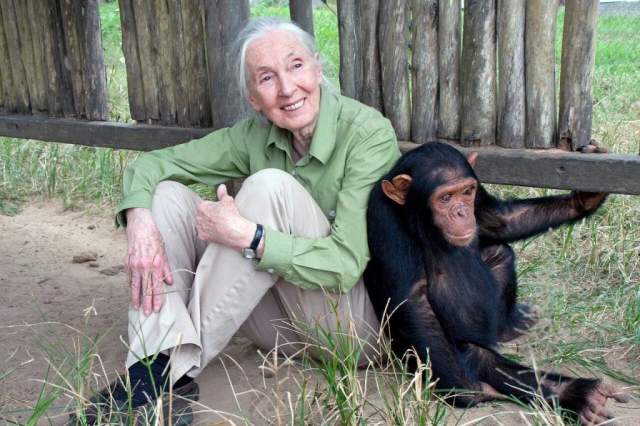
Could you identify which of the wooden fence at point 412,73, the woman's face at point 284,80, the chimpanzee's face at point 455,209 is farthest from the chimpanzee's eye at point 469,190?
the woman's face at point 284,80

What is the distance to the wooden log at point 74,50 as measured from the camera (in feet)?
15.1

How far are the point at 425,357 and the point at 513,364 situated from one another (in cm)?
32

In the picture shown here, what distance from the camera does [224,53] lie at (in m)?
3.88

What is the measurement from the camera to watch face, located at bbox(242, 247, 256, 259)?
2.84 m

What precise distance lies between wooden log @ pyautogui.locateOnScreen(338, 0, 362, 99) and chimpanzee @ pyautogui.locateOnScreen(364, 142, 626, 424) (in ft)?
2.73

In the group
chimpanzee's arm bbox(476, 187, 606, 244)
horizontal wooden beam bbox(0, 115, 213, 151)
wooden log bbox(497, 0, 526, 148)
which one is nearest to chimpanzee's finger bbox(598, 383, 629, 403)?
chimpanzee's arm bbox(476, 187, 606, 244)

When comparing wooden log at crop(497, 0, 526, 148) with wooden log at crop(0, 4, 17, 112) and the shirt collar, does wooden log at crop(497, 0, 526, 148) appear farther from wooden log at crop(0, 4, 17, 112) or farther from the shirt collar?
wooden log at crop(0, 4, 17, 112)

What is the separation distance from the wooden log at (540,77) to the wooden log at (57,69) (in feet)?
8.97

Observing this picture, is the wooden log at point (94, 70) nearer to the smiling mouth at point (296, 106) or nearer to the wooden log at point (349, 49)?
the wooden log at point (349, 49)

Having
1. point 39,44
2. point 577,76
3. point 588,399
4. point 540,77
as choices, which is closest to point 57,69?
point 39,44

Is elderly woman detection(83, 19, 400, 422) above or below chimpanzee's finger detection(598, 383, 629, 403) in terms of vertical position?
above

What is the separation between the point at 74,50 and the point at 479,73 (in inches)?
97.0

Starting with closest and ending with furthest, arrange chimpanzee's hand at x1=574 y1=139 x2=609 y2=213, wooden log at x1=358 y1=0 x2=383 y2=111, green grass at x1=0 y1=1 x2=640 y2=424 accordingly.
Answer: green grass at x1=0 y1=1 x2=640 y2=424, chimpanzee's hand at x1=574 y1=139 x2=609 y2=213, wooden log at x1=358 y1=0 x2=383 y2=111

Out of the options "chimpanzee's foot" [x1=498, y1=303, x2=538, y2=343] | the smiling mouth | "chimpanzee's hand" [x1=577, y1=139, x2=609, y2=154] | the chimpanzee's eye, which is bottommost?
"chimpanzee's foot" [x1=498, y1=303, x2=538, y2=343]
